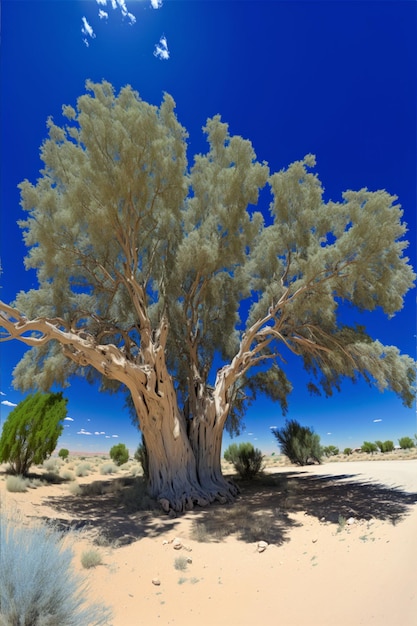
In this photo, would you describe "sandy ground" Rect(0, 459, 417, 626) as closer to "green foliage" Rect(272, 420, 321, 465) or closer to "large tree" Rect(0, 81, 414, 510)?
"large tree" Rect(0, 81, 414, 510)

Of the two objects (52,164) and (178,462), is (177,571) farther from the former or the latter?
(52,164)

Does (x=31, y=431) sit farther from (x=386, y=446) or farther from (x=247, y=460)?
(x=386, y=446)

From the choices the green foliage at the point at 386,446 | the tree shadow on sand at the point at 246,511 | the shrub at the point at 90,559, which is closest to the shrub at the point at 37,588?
the shrub at the point at 90,559

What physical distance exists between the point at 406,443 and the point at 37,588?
1269 inches

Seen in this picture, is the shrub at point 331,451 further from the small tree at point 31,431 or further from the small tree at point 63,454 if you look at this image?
the small tree at point 31,431

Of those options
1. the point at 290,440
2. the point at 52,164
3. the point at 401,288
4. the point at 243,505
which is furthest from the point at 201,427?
the point at 290,440

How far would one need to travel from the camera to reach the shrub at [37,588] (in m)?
2.73

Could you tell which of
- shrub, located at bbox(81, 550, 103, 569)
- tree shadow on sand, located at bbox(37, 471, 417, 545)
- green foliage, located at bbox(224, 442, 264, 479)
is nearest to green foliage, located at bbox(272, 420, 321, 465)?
green foliage, located at bbox(224, 442, 264, 479)

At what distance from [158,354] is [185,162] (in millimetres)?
5504

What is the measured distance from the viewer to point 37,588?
2838mm

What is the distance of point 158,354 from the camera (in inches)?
404

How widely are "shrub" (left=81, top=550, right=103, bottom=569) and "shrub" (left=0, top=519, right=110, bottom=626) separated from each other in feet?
6.52

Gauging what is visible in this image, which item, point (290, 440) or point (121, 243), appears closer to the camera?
point (121, 243)

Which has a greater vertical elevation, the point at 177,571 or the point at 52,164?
the point at 52,164
